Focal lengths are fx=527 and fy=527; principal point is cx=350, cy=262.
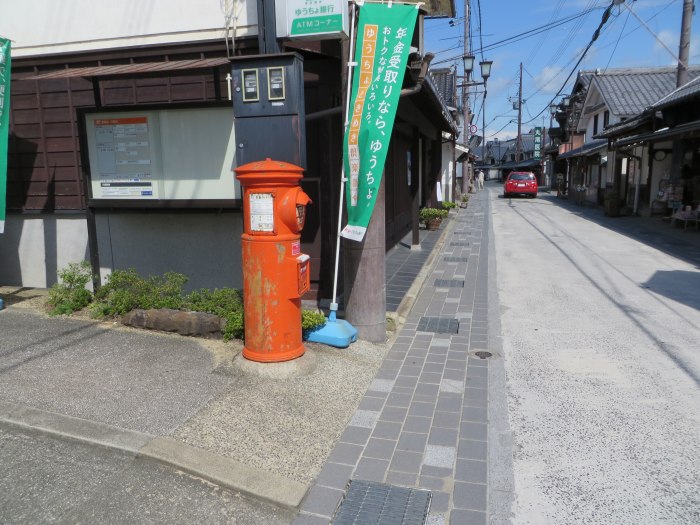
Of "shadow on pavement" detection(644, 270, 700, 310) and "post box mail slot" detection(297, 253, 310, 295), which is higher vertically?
"post box mail slot" detection(297, 253, 310, 295)

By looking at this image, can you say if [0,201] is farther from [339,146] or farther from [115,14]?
[339,146]

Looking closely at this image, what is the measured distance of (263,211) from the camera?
4.49 metres

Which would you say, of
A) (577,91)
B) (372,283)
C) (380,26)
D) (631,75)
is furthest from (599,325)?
(577,91)

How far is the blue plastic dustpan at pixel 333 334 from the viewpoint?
5.34 meters

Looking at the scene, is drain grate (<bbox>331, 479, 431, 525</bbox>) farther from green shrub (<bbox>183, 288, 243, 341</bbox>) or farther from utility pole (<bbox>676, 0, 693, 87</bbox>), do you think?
utility pole (<bbox>676, 0, 693, 87</bbox>)

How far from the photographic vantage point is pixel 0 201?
6.36m

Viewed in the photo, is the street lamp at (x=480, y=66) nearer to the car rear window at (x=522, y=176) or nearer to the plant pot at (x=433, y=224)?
the car rear window at (x=522, y=176)

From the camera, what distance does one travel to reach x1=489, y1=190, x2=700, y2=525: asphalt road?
10.4 ft

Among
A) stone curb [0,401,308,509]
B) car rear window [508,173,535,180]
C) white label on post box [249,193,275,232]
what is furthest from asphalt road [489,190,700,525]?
car rear window [508,173,535,180]

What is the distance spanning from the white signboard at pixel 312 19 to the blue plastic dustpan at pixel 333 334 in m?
2.77

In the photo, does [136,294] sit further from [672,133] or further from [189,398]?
[672,133]

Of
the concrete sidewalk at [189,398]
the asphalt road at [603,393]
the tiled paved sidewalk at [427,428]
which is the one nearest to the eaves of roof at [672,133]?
the asphalt road at [603,393]

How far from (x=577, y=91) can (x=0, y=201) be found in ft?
135

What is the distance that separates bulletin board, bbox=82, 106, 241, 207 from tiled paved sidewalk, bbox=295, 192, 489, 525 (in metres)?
3.02
